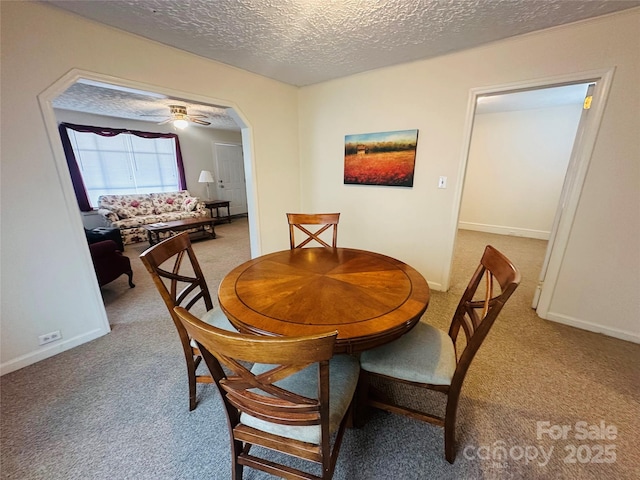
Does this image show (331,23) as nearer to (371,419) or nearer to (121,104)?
(371,419)

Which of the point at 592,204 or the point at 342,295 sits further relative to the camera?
the point at 592,204

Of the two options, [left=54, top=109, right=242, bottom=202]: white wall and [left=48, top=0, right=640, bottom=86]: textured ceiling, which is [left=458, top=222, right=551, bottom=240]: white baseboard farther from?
[left=54, top=109, right=242, bottom=202]: white wall

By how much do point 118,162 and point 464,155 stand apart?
250 inches

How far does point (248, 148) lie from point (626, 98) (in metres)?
3.23

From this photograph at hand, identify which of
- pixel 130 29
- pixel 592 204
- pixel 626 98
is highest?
pixel 130 29

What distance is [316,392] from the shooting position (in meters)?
1.02

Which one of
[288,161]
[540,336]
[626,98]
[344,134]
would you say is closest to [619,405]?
[540,336]

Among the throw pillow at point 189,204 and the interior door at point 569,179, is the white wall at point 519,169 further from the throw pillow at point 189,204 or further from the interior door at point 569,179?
the throw pillow at point 189,204

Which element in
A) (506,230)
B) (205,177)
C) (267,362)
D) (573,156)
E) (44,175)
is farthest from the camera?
(205,177)

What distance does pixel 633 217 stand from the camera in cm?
188

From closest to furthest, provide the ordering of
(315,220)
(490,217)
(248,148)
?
1. (315,220)
2. (248,148)
3. (490,217)

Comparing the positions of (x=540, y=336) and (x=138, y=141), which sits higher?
(x=138, y=141)

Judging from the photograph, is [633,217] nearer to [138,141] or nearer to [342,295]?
[342,295]

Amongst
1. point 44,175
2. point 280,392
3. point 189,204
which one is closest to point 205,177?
point 189,204
